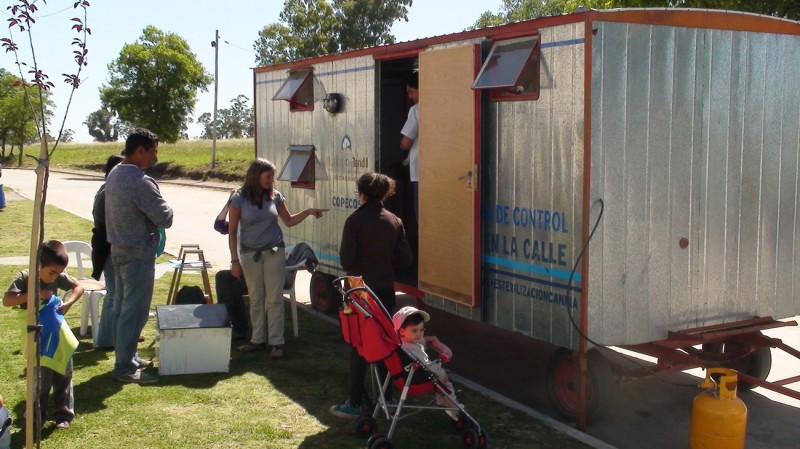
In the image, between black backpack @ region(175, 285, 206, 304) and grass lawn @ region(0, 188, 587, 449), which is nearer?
grass lawn @ region(0, 188, 587, 449)

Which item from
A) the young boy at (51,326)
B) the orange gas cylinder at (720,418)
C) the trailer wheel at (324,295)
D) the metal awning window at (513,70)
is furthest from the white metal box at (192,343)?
the orange gas cylinder at (720,418)

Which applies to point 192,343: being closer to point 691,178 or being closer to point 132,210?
point 132,210

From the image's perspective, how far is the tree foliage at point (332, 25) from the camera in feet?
150

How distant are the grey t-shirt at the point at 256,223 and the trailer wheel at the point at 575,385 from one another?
2.57 m

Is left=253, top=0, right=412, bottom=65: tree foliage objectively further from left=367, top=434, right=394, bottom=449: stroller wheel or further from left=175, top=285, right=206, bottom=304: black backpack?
left=367, top=434, right=394, bottom=449: stroller wheel

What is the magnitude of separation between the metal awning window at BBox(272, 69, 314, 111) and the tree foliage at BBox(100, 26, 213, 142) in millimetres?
36667

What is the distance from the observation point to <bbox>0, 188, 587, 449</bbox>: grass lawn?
539cm

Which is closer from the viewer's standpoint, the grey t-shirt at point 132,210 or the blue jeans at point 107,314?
the grey t-shirt at point 132,210

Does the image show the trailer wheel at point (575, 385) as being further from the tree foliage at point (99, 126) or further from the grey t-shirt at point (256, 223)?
the tree foliage at point (99, 126)

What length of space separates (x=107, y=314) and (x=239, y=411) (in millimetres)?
2017

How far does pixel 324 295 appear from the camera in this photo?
9.45 m

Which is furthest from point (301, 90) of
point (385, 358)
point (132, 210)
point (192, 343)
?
point (385, 358)

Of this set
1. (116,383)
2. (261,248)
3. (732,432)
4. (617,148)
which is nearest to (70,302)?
(116,383)

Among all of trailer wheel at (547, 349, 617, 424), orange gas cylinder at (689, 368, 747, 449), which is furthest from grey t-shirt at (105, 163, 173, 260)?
orange gas cylinder at (689, 368, 747, 449)
